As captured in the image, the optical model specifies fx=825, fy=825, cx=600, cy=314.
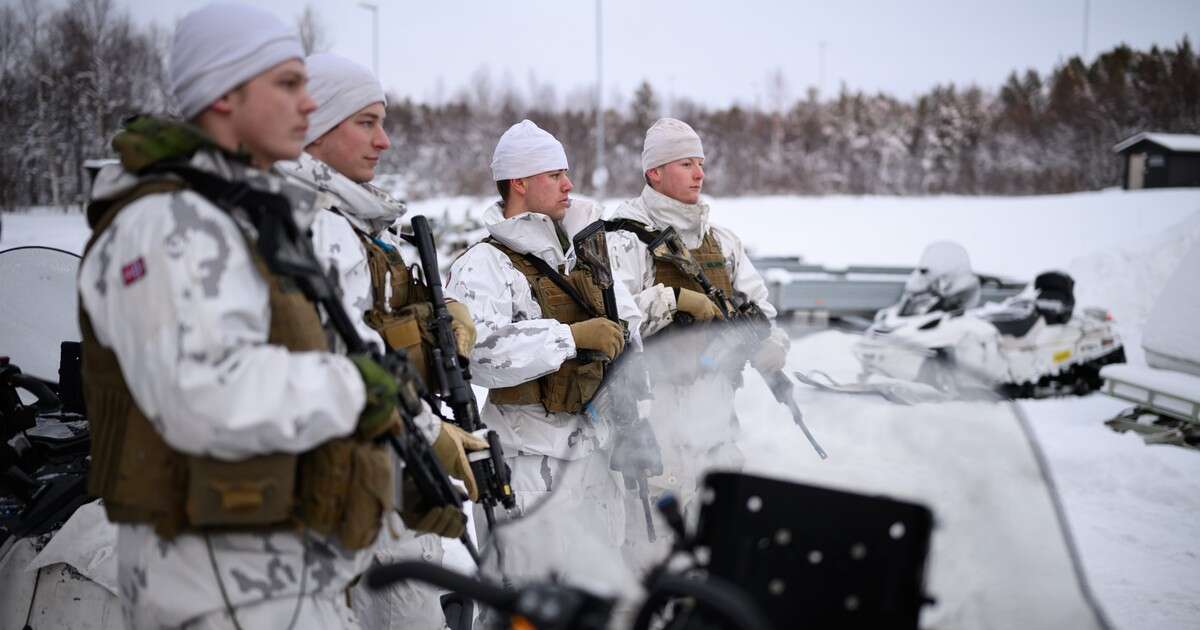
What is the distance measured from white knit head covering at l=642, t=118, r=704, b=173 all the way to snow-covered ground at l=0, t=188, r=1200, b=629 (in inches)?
46.1

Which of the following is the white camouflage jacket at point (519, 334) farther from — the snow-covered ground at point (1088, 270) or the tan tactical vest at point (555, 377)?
the snow-covered ground at point (1088, 270)

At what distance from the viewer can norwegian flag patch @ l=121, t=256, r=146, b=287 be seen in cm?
158

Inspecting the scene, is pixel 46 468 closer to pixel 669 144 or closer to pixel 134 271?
pixel 134 271

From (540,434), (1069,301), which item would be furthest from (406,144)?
(540,434)

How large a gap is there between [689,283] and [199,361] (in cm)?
295

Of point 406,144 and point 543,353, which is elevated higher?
point 406,144

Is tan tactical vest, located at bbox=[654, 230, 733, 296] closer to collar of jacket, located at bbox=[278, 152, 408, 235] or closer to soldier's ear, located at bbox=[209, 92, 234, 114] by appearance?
collar of jacket, located at bbox=[278, 152, 408, 235]

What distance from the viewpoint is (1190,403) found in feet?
19.0

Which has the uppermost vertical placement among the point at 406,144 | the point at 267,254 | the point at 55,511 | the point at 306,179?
the point at 406,144

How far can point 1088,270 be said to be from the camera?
13602 millimetres

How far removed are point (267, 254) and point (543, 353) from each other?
1663 mm

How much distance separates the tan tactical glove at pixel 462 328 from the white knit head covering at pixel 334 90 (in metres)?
0.76

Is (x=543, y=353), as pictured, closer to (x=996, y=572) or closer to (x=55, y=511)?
(x=55, y=511)

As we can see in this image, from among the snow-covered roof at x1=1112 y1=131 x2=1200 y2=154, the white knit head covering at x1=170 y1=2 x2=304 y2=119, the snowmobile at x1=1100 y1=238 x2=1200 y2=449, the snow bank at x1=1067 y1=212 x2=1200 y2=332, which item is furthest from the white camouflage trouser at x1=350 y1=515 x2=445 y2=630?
the snow-covered roof at x1=1112 y1=131 x2=1200 y2=154
